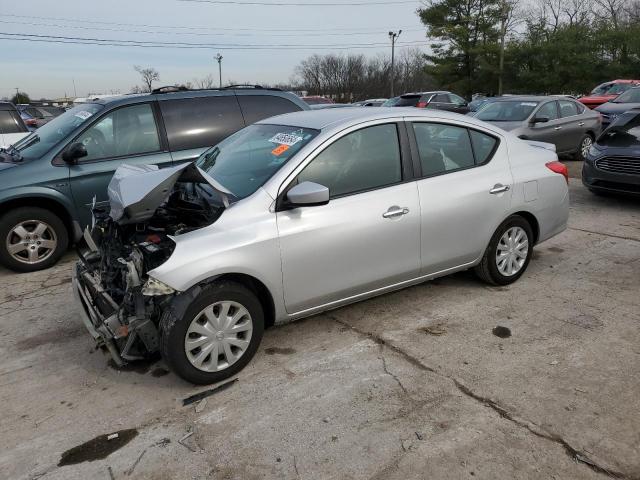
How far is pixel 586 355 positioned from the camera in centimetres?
355

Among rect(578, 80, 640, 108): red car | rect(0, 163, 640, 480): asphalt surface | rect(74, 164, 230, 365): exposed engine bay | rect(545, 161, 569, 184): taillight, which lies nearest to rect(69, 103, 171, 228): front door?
rect(0, 163, 640, 480): asphalt surface

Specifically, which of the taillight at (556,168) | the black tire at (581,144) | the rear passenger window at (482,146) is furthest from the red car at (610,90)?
the rear passenger window at (482,146)

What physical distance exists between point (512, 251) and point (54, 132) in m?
5.09

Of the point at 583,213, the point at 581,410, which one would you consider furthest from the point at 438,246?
the point at 583,213

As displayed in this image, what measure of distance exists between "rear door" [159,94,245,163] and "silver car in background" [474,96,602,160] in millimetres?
6460

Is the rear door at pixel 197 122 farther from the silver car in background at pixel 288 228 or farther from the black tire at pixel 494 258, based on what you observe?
the black tire at pixel 494 258

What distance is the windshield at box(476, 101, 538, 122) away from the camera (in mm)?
10969

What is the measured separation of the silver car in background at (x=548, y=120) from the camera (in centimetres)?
Result: 1069

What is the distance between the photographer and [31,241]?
5516mm

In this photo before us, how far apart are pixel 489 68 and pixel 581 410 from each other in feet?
141

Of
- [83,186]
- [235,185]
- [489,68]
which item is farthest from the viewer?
[489,68]

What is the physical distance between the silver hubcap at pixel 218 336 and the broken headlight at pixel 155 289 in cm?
24

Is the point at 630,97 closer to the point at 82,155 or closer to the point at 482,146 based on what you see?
the point at 482,146

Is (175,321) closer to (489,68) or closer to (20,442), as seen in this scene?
(20,442)
